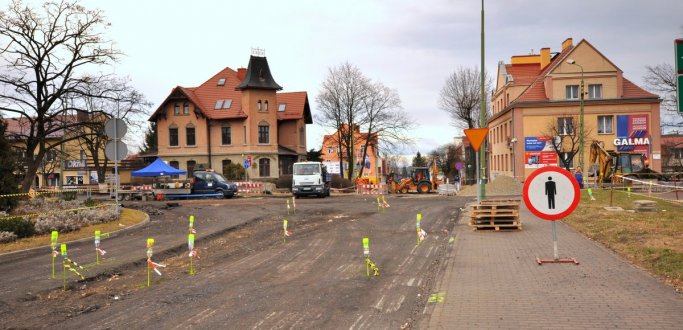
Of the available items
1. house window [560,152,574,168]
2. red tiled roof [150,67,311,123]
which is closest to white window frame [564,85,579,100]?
house window [560,152,574,168]

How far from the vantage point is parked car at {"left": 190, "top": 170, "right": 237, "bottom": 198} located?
37094 mm

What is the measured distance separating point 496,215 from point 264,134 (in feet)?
138

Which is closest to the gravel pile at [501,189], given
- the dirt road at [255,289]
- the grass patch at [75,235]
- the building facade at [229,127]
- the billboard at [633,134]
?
the billboard at [633,134]

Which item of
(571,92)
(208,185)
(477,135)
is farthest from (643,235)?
(571,92)

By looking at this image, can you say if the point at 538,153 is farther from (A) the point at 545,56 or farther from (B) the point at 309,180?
(B) the point at 309,180

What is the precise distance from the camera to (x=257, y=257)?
11.1 m

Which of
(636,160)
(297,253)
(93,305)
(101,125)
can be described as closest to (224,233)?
(297,253)

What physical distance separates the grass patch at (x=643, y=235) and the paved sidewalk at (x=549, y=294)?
30 centimetres

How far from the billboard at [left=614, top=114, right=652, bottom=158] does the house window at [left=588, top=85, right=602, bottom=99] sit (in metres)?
2.52

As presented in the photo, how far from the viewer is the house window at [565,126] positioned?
153ft

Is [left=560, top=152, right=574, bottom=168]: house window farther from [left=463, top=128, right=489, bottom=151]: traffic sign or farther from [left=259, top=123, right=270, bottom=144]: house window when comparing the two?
[left=463, top=128, right=489, bottom=151]: traffic sign

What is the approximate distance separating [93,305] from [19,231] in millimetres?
7450

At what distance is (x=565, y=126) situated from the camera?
154 ft

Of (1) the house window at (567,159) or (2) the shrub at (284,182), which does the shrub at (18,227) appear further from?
(1) the house window at (567,159)
